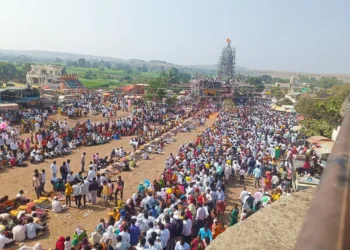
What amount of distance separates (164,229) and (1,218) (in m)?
4.76

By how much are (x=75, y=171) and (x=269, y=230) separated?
12957 mm

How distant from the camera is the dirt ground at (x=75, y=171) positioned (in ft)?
29.0

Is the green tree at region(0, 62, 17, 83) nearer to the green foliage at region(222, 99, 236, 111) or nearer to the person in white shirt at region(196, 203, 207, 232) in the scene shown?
the green foliage at region(222, 99, 236, 111)

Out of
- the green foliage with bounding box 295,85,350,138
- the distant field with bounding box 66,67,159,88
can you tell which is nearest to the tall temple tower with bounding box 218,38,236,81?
the distant field with bounding box 66,67,159,88

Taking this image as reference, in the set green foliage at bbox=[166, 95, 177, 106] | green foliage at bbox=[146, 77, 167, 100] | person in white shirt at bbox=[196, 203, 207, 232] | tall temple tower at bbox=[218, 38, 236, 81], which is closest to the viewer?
person in white shirt at bbox=[196, 203, 207, 232]

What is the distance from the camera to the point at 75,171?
572 inches

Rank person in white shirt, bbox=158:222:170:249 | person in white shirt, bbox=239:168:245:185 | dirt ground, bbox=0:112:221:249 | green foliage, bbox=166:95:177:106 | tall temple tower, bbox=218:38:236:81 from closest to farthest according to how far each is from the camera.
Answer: person in white shirt, bbox=158:222:170:249
dirt ground, bbox=0:112:221:249
person in white shirt, bbox=239:168:245:185
green foliage, bbox=166:95:177:106
tall temple tower, bbox=218:38:236:81

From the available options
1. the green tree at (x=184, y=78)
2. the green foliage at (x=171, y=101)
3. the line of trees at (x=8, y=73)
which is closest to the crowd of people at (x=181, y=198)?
the green foliage at (x=171, y=101)

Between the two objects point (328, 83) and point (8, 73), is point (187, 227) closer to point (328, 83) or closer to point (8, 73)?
point (8, 73)

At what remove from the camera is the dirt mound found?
2.79 meters

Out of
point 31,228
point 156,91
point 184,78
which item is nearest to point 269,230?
point 31,228

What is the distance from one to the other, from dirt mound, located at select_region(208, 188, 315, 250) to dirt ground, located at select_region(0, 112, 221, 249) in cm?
662

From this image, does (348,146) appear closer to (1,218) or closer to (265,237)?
(265,237)

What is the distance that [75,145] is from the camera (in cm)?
1827
